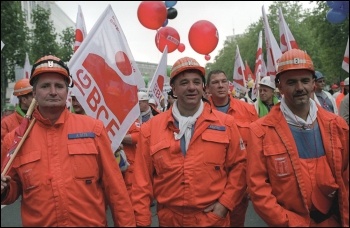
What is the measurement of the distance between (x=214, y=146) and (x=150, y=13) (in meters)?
9.20

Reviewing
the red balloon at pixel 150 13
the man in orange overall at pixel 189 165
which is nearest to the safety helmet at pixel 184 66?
the man in orange overall at pixel 189 165

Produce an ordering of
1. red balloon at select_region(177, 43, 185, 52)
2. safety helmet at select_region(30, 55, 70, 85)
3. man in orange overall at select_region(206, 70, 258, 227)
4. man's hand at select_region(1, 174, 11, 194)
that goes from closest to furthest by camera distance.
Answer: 1. man's hand at select_region(1, 174, 11, 194)
2. safety helmet at select_region(30, 55, 70, 85)
3. man in orange overall at select_region(206, 70, 258, 227)
4. red balloon at select_region(177, 43, 185, 52)

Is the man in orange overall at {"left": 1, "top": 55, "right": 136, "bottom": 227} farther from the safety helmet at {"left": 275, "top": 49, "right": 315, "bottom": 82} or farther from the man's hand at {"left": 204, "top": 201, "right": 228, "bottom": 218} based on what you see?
the safety helmet at {"left": 275, "top": 49, "right": 315, "bottom": 82}

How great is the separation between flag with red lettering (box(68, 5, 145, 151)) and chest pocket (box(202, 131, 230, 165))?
112cm

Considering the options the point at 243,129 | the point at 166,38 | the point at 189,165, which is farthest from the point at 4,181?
the point at 166,38

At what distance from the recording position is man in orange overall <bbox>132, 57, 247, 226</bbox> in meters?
3.48

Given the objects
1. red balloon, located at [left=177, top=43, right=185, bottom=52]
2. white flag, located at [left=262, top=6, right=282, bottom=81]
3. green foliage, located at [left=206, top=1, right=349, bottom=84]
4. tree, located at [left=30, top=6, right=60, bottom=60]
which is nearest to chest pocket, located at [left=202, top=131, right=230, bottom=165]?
white flag, located at [left=262, top=6, right=282, bottom=81]

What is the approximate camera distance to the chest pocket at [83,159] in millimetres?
3166

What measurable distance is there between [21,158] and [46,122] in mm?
298

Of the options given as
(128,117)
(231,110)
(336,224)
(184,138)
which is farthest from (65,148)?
(231,110)

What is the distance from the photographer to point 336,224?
324 cm

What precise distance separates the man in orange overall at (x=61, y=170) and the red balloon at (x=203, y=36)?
356 inches

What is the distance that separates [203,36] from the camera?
12.1 m

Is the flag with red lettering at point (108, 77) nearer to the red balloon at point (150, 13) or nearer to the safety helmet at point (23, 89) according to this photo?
the safety helmet at point (23, 89)
